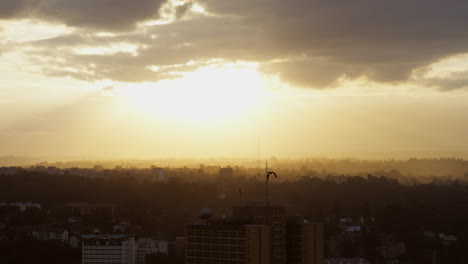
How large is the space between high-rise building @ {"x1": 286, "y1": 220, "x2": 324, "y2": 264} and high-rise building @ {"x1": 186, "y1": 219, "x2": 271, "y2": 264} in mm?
844

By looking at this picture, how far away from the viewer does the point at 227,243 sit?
610 inches

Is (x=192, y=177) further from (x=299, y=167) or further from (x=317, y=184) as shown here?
(x=317, y=184)

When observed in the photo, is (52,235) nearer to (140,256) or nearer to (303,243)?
(140,256)

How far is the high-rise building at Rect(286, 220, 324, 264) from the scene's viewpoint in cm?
1611

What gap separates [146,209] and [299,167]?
24.7 m

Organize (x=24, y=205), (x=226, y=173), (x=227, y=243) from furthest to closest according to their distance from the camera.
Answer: (x=226, y=173) < (x=24, y=205) < (x=227, y=243)

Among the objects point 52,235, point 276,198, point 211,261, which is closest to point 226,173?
point 276,198

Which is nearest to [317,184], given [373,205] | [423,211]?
[373,205]

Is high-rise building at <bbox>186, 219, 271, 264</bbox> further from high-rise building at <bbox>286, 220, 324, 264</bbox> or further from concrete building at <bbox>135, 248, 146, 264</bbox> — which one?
concrete building at <bbox>135, 248, 146, 264</bbox>

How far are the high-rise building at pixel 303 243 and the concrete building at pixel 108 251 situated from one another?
2379 centimetres

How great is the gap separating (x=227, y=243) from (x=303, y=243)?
4.90 feet

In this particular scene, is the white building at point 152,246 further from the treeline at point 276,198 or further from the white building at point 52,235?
the white building at point 52,235

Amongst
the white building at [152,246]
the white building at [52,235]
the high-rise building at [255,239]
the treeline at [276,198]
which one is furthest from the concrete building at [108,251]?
the high-rise building at [255,239]

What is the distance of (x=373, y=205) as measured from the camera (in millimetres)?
61312
